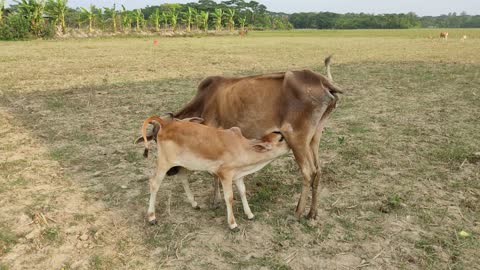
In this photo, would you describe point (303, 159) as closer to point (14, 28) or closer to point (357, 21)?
point (14, 28)

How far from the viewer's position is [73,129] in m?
7.43

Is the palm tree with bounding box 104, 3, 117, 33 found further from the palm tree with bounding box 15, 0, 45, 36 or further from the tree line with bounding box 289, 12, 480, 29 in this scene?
the tree line with bounding box 289, 12, 480, 29

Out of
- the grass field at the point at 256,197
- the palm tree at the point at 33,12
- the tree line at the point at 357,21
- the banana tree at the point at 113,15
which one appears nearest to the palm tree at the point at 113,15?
the banana tree at the point at 113,15

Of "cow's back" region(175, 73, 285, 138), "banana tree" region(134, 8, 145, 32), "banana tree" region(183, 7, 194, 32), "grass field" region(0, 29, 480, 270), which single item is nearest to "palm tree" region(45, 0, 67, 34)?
"banana tree" region(134, 8, 145, 32)

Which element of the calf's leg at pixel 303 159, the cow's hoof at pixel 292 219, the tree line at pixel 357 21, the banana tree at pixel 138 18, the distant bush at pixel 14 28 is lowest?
the cow's hoof at pixel 292 219

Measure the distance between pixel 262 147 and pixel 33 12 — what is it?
34.4 m

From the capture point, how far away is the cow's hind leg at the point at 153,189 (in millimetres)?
4223

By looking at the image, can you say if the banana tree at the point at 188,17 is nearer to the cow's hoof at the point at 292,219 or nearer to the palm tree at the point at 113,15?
the palm tree at the point at 113,15

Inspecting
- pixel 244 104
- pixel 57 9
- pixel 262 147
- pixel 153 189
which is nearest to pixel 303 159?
pixel 262 147

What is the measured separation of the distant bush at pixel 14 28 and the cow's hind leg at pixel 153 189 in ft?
106

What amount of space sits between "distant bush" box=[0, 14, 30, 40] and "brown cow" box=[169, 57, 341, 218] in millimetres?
31998

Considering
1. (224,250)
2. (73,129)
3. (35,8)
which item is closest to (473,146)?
(224,250)

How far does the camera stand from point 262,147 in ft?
13.1

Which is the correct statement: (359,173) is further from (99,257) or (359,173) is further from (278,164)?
(99,257)
